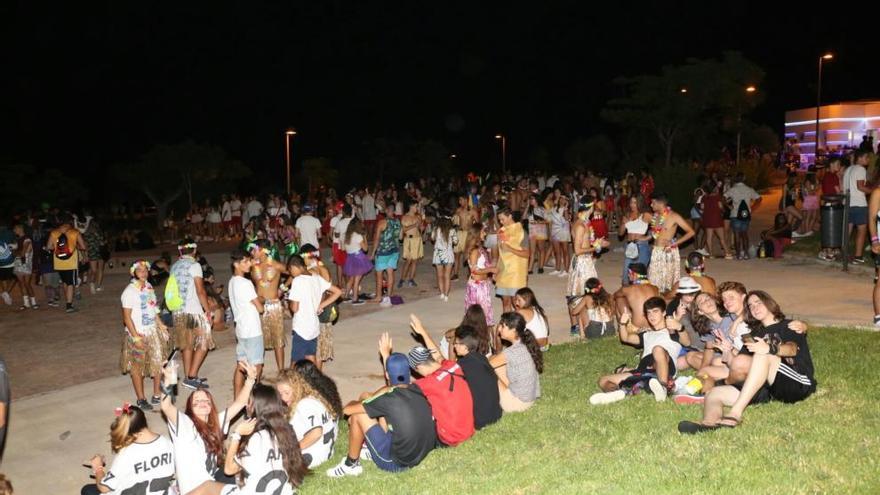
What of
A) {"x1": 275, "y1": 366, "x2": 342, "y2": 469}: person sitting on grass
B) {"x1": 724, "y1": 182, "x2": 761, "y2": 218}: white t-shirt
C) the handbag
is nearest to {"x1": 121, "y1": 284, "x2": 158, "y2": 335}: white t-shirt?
{"x1": 275, "y1": 366, "x2": 342, "y2": 469}: person sitting on grass

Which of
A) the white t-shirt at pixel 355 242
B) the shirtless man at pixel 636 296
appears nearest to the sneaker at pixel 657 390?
the shirtless man at pixel 636 296

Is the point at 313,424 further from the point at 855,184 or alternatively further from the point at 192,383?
the point at 855,184

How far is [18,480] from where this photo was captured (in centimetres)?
691

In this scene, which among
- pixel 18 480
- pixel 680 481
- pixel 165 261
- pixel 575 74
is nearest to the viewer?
pixel 680 481

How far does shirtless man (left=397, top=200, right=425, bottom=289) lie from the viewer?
14.1 meters

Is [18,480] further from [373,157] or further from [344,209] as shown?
[373,157]

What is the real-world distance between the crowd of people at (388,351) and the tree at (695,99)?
39159 millimetres

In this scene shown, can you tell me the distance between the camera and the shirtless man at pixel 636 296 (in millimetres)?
8664

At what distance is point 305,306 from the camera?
8773 millimetres

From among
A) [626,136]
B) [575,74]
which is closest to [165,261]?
[626,136]

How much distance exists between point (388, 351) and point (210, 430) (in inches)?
59.5

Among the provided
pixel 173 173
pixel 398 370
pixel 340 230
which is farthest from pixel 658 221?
pixel 173 173

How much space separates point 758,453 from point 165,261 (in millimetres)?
9291

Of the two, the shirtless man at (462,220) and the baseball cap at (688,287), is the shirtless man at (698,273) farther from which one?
the shirtless man at (462,220)
